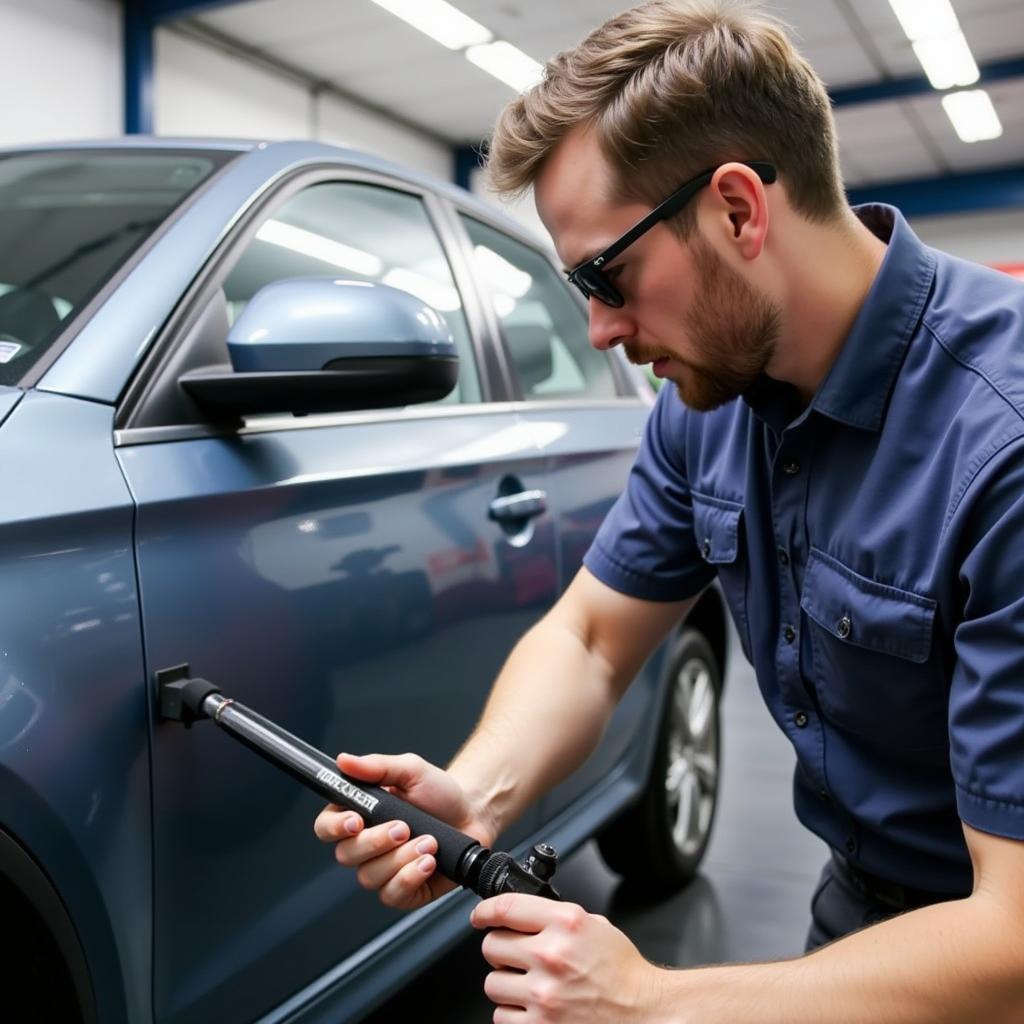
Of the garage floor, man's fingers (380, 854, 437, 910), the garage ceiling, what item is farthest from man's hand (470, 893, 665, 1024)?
the garage ceiling

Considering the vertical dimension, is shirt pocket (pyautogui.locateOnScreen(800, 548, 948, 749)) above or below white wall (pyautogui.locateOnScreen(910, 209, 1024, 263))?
above

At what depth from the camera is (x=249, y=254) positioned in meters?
1.47

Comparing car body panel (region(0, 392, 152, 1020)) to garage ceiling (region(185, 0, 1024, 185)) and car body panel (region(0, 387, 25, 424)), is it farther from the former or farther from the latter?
garage ceiling (region(185, 0, 1024, 185))

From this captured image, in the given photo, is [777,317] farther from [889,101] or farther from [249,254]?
[889,101]

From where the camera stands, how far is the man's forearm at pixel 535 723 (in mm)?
1287

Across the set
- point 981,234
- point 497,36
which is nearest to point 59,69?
point 497,36

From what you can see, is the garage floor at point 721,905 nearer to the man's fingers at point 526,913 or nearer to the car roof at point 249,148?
the man's fingers at point 526,913

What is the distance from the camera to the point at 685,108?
113 centimetres

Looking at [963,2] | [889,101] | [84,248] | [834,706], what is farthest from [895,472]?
[889,101]

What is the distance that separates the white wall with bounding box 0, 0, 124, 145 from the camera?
6258 mm

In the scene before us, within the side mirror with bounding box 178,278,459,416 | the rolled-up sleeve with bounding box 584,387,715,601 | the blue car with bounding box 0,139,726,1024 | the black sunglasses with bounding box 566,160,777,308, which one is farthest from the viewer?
the rolled-up sleeve with bounding box 584,387,715,601

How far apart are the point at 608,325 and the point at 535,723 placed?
466 millimetres

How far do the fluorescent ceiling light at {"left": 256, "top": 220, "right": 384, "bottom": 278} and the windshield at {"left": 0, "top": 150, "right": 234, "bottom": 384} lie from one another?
107mm

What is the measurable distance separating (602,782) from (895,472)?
1209mm
